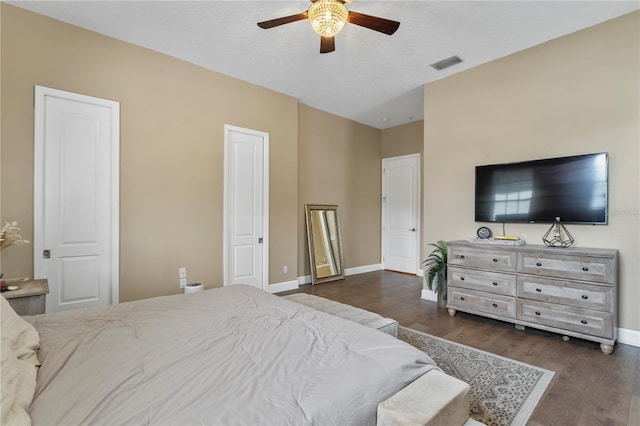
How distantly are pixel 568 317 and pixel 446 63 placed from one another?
3074 millimetres

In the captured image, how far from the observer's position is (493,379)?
218cm

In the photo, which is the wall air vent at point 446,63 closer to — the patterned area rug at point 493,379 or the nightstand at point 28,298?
the patterned area rug at point 493,379

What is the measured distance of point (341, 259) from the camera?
18.5 feet

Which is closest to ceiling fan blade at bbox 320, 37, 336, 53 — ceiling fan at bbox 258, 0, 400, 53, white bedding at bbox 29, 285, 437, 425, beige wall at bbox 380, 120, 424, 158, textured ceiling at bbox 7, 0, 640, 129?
ceiling fan at bbox 258, 0, 400, 53

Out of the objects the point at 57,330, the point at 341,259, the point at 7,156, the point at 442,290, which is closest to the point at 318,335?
the point at 57,330

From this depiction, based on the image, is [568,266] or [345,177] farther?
[345,177]

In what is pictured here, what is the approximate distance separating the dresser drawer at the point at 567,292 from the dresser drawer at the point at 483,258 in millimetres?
A: 183

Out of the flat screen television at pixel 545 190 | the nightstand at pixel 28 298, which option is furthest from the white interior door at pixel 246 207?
the flat screen television at pixel 545 190

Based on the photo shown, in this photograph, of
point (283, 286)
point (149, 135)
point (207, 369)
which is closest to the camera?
point (207, 369)

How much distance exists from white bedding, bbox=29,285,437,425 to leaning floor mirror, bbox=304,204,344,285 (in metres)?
3.43

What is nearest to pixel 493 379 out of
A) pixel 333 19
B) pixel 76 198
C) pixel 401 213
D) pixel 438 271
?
pixel 438 271

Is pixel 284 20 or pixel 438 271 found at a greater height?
pixel 284 20

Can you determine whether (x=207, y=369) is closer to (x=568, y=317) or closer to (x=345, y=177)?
(x=568, y=317)

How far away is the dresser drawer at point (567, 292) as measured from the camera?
2637mm
